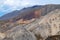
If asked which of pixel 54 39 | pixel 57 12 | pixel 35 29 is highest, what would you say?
pixel 57 12

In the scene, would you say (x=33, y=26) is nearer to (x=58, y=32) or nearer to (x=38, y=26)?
(x=38, y=26)

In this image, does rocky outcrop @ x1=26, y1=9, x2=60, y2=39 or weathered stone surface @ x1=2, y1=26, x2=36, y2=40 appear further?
rocky outcrop @ x1=26, y1=9, x2=60, y2=39

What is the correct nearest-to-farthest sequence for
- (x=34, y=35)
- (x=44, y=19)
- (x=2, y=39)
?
(x=2, y=39) < (x=34, y=35) < (x=44, y=19)

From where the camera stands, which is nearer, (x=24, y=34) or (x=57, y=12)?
(x=24, y=34)

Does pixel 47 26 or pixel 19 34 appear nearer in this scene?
pixel 19 34

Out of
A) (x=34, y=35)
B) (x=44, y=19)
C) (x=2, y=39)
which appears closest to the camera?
(x=2, y=39)

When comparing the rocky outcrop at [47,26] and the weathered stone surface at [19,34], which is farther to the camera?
the rocky outcrop at [47,26]

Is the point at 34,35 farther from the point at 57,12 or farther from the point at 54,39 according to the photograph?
the point at 57,12

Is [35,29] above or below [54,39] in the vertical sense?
above

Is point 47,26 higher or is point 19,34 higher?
point 47,26

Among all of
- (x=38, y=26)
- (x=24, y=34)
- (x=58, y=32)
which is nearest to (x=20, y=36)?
(x=24, y=34)
